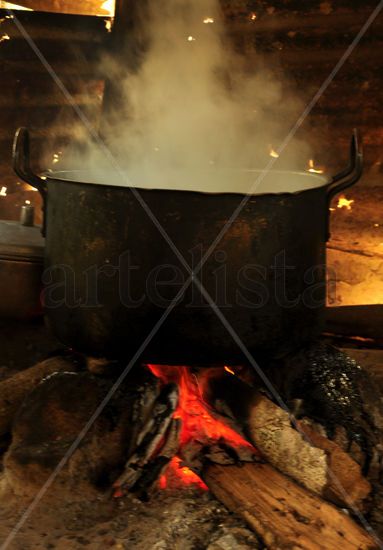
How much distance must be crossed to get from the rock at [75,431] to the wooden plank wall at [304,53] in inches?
95.2

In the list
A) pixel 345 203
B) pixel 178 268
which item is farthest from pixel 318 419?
pixel 345 203

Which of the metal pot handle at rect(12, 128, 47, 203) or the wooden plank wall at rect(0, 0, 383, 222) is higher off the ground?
the wooden plank wall at rect(0, 0, 383, 222)

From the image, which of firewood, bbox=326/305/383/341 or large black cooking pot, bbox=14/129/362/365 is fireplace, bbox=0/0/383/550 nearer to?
large black cooking pot, bbox=14/129/362/365

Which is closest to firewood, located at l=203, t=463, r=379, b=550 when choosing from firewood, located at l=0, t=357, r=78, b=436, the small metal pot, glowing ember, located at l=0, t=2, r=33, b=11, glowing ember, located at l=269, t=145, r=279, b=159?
firewood, located at l=0, t=357, r=78, b=436

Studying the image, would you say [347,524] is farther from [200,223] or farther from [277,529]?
[200,223]

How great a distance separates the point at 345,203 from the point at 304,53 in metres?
0.99

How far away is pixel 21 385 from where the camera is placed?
2.90 m

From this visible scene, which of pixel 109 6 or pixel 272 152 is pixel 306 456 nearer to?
Answer: pixel 272 152

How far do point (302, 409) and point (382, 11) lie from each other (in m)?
2.69

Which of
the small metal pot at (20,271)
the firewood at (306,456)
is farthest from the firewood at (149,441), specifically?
the small metal pot at (20,271)

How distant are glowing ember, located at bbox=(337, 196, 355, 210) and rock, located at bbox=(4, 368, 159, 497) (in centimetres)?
225

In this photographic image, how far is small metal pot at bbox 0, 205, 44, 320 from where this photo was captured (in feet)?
10.1

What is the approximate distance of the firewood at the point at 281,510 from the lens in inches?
85.9

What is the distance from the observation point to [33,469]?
2.45 metres
